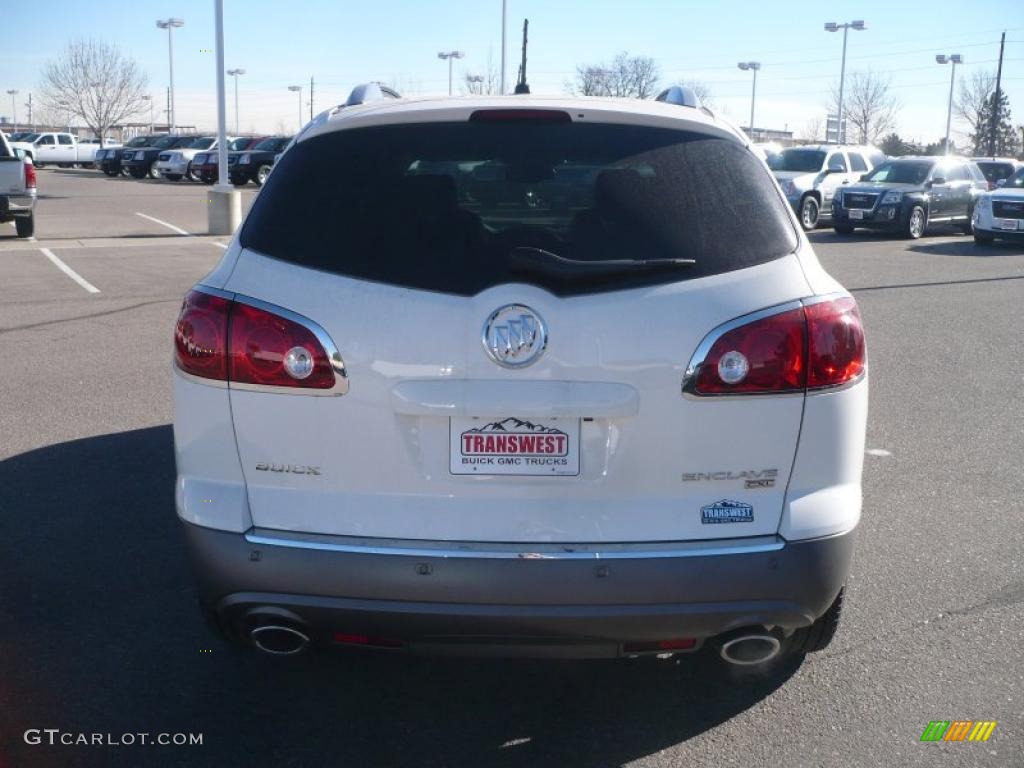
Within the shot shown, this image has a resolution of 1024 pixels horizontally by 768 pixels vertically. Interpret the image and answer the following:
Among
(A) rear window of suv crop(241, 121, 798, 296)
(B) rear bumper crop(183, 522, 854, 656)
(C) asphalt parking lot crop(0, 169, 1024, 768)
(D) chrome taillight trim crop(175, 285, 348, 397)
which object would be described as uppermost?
(A) rear window of suv crop(241, 121, 798, 296)

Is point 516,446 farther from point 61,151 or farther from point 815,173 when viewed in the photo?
point 61,151

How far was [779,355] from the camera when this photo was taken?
10.1 ft

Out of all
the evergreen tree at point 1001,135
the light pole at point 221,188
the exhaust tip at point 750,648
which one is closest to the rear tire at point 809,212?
the light pole at point 221,188

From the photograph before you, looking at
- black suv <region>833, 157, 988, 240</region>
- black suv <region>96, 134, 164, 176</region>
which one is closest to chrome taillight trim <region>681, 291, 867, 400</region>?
black suv <region>833, 157, 988, 240</region>

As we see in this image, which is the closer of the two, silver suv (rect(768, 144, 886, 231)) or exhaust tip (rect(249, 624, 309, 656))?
exhaust tip (rect(249, 624, 309, 656))

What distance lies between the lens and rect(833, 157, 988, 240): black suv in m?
24.2

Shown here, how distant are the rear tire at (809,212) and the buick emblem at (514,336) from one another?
24.0 metres

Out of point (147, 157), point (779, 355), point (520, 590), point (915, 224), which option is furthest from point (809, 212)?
point (147, 157)

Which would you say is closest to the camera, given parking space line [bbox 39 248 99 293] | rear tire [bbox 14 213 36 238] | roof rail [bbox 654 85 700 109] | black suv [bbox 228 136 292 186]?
roof rail [bbox 654 85 700 109]

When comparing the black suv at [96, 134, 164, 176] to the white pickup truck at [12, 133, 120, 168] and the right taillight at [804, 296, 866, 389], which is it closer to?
the white pickup truck at [12, 133, 120, 168]

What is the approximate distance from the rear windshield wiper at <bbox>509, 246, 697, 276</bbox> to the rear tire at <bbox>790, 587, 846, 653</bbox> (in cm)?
122

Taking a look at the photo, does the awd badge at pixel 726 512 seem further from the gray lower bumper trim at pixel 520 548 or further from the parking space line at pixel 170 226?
the parking space line at pixel 170 226

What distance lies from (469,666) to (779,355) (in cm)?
164

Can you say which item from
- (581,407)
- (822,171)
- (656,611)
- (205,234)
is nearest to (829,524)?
(656,611)
